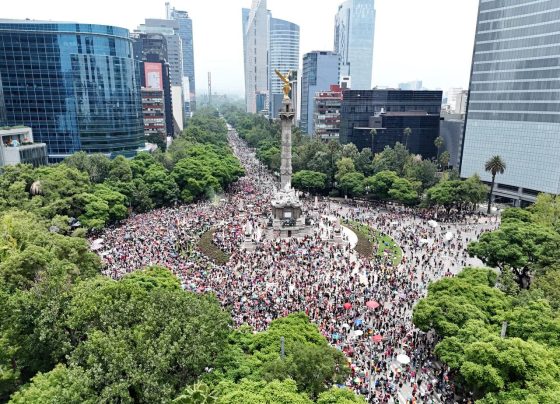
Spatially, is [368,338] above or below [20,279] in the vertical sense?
below

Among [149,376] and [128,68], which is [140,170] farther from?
[149,376]

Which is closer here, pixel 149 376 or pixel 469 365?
pixel 149 376

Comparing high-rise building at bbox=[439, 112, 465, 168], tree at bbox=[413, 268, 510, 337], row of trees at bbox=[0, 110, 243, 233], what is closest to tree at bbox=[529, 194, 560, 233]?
tree at bbox=[413, 268, 510, 337]

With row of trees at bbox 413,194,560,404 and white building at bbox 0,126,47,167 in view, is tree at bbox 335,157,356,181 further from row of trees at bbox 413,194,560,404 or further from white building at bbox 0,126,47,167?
white building at bbox 0,126,47,167

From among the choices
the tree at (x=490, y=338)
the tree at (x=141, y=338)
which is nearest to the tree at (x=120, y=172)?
the tree at (x=141, y=338)

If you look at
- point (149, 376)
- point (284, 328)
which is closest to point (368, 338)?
point (284, 328)

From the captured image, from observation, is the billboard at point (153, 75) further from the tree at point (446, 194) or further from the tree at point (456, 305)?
the tree at point (456, 305)

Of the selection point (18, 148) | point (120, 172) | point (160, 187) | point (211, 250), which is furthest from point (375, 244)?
point (18, 148)
